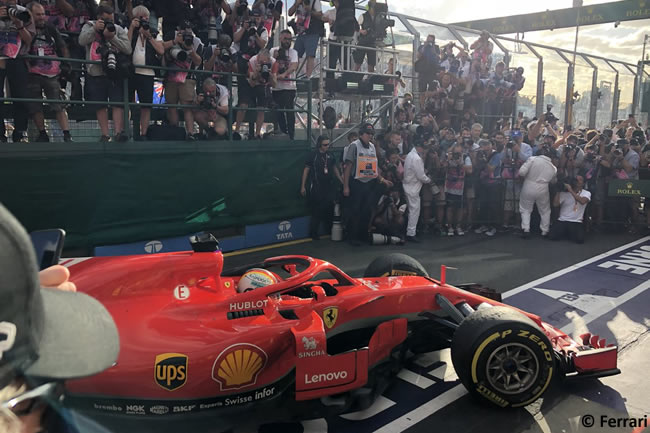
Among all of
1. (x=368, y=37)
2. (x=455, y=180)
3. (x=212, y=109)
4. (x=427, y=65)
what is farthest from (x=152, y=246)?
(x=427, y=65)

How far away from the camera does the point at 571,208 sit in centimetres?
1039

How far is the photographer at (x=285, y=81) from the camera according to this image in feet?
31.9

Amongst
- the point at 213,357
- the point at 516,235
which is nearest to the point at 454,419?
the point at 213,357

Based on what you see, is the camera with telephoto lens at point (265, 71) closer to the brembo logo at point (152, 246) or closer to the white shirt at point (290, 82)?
the white shirt at point (290, 82)

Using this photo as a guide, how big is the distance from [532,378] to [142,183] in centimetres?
653

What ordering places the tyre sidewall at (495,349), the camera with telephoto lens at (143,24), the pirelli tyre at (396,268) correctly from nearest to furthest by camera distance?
1. the tyre sidewall at (495,349)
2. the pirelli tyre at (396,268)
3. the camera with telephoto lens at (143,24)

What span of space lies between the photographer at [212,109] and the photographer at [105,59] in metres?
1.32

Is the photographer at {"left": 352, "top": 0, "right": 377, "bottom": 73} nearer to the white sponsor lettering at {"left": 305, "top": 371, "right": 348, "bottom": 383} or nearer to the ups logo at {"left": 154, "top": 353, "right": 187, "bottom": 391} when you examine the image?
the white sponsor lettering at {"left": 305, "top": 371, "right": 348, "bottom": 383}

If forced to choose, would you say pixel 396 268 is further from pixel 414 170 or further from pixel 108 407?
pixel 414 170

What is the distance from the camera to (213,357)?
11.9 feet

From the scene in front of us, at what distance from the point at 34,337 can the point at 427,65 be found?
46.4 ft

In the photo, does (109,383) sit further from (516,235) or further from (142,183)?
(516,235)

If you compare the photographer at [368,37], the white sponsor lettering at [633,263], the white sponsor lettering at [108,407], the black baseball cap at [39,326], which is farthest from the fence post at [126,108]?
the white sponsor lettering at [633,263]

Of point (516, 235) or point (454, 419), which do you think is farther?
point (516, 235)
